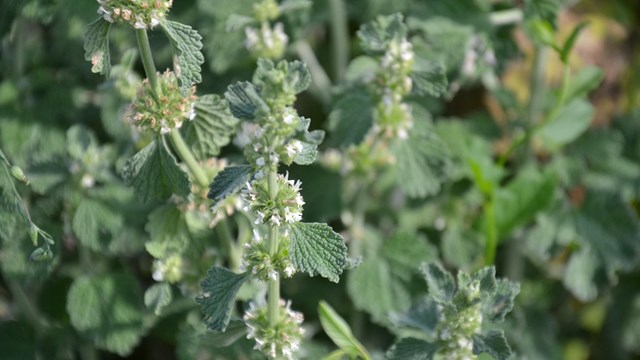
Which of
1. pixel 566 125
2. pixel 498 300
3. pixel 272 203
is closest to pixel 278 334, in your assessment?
pixel 272 203

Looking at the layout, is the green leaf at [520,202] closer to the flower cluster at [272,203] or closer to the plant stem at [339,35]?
the plant stem at [339,35]

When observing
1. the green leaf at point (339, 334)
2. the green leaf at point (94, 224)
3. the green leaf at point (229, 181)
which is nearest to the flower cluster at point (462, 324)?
the green leaf at point (339, 334)

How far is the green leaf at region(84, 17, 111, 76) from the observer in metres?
1.28

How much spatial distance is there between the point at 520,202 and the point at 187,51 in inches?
37.8

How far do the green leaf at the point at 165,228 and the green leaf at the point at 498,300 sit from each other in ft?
1.73

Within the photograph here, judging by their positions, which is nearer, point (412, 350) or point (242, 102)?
point (242, 102)

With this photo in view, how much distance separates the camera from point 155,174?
1.40 m

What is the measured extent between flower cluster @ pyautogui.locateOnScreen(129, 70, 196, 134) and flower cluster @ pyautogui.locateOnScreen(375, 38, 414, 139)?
18.3 inches

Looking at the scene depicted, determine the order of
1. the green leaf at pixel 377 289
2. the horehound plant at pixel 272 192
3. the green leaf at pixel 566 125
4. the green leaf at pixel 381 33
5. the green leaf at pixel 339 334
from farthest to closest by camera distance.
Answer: the green leaf at pixel 566 125
the green leaf at pixel 377 289
the green leaf at pixel 381 33
the green leaf at pixel 339 334
the horehound plant at pixel 272 192

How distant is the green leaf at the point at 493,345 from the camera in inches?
52.3

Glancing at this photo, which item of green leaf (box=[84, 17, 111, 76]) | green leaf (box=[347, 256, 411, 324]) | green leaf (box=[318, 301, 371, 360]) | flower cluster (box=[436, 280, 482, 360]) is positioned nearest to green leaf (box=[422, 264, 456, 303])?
flower cluster (box=[436, 280, 482, 360])

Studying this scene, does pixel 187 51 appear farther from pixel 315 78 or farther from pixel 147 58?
pixel 315 78

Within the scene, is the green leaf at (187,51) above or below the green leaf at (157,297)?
above

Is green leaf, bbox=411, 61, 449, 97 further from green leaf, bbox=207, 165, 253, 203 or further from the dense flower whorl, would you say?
green leaf, bbox=207, 165, 253, 203
